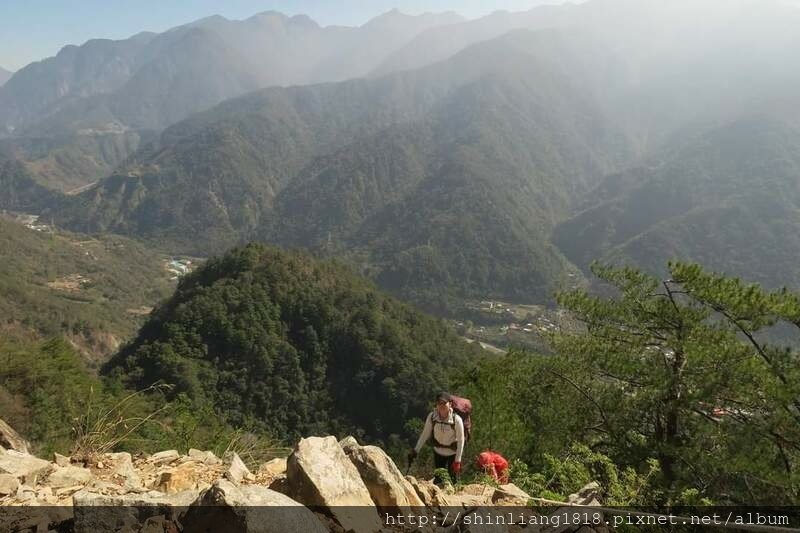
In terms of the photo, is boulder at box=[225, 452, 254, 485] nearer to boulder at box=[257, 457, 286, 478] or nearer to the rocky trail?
Answer: the rocky trail

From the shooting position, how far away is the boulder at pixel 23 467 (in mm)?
5375

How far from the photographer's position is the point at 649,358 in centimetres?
1217

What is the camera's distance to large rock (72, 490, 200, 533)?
4.16 m

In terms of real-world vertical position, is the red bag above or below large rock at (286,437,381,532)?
below

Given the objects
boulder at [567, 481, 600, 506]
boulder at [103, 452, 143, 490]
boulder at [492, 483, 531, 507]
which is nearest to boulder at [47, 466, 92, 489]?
boulder at [103, 452, 143, 490]

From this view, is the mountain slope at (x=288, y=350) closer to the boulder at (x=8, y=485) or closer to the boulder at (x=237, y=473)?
the boulder at (x=237, y=473)

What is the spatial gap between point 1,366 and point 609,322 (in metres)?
35.9

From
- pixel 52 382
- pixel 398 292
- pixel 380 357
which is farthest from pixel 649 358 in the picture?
pixel 398 292

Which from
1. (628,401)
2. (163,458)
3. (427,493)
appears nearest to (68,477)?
(163,458)

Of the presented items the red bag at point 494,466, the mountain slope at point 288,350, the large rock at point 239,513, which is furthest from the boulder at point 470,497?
the mountain slope at point 288,350

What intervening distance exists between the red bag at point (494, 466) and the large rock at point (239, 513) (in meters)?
4.14

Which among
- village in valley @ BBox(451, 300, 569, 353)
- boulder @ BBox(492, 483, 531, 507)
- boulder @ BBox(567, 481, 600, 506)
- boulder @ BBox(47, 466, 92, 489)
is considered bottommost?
village in valley @ BBox(451, 300, 569, 353)

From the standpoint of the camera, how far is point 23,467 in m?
5.58

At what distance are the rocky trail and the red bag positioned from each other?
66 centimetres
